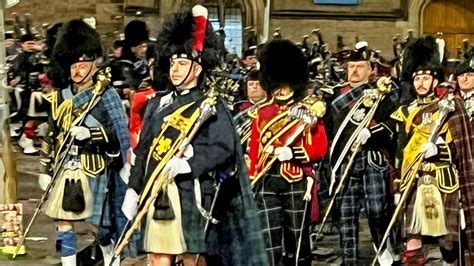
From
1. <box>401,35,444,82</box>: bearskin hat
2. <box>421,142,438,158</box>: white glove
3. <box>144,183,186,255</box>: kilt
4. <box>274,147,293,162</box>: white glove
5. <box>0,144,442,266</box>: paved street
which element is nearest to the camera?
<box>144,183,186,255</box>: kilt

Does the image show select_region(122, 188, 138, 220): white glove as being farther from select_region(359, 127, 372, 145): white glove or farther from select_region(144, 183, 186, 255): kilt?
select_region(359, 127, 372, 145): white glove

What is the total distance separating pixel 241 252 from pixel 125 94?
493 cm

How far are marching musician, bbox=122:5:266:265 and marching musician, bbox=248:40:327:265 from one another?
3.67 ft

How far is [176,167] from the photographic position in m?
6.85

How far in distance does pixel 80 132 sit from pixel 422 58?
2609mm

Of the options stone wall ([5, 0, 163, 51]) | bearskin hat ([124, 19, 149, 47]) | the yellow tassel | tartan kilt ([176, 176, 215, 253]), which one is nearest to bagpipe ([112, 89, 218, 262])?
tartan kilt ([176, 176, 215, 253])

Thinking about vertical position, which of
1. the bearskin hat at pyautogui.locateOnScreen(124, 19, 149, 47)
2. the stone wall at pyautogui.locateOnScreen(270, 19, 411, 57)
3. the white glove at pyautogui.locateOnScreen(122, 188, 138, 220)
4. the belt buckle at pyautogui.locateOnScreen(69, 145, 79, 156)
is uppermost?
the stone wall at pyautogui.locateOnScreen(270, 19, 411, 57)

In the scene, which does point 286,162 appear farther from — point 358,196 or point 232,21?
point 232,21

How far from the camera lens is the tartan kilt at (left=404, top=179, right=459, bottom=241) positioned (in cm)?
862

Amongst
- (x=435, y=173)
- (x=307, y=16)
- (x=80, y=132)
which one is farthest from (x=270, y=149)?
(x=307, y=16)

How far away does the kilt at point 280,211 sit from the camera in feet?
27.8

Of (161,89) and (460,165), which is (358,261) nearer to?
(460,165)

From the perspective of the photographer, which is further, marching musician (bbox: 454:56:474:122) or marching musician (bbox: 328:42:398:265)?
marching musician (bbox: 328:42:398:265)

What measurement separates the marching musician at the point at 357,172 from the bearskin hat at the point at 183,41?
8.14ft
